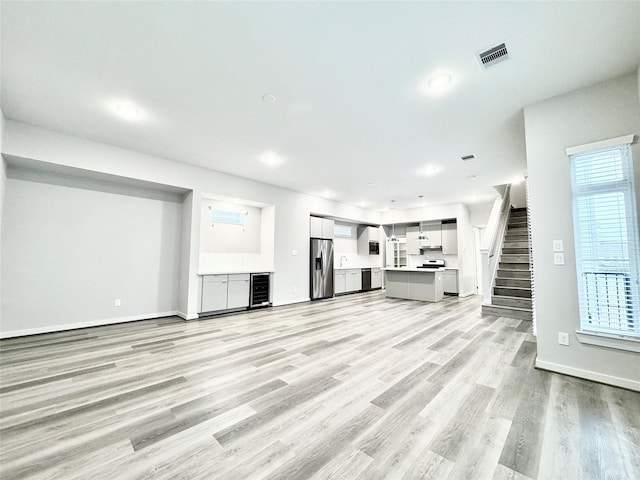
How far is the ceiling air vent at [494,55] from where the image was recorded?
7.34 feet

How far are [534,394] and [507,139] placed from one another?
3.46m

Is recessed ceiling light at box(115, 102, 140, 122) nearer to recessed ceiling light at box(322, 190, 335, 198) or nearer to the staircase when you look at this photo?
recessed ceiling light at box(322, 190, 335, 198)

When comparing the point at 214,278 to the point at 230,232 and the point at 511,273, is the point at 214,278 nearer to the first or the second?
the point at 230,232

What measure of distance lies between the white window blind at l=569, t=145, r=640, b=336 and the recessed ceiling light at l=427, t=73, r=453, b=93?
148cm

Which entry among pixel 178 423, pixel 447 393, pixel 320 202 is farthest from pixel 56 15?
pixel 320 202

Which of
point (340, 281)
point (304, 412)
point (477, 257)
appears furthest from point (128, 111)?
point (477, 257)

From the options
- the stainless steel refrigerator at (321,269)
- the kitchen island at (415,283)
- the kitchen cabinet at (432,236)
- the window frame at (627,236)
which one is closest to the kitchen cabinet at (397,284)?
the kitchen island at (415,283)

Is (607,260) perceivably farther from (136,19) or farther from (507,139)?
(136,19)

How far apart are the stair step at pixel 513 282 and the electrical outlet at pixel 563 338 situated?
3415mm

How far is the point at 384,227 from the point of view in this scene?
10.6 meters

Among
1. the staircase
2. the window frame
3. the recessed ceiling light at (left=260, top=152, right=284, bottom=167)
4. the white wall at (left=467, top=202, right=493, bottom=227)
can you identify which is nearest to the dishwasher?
the white wall at (left=467, top=202, right=493, bottom=227)

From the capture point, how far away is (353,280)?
29.0ft

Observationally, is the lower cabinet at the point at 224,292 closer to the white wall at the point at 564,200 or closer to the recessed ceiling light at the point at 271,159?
the recessed ceiling light at the point at 271,159

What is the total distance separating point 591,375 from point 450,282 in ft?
20.3
